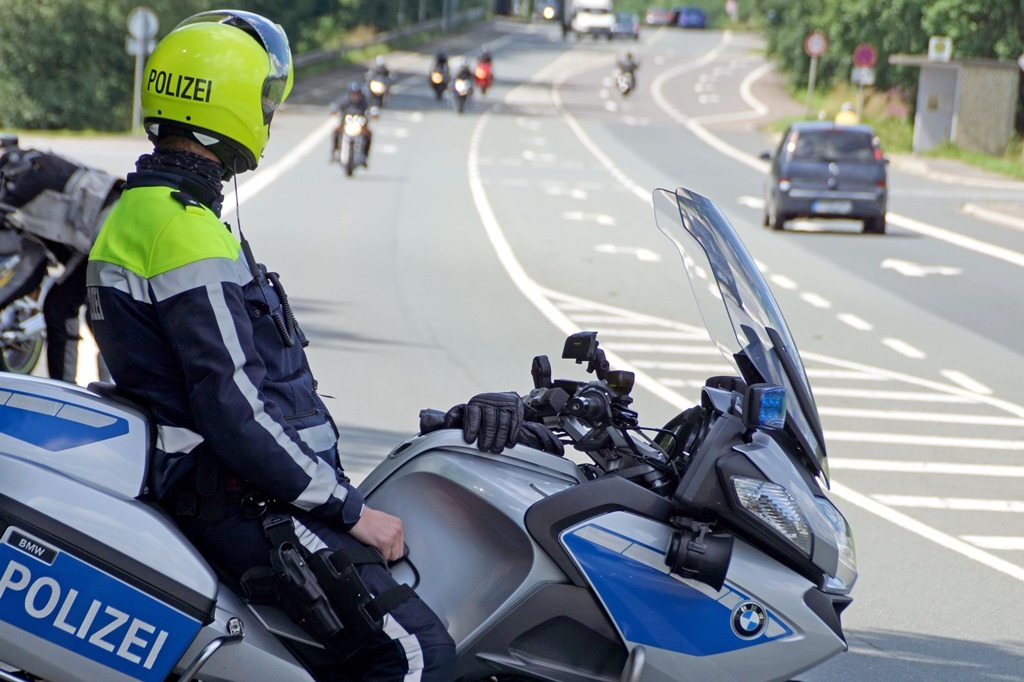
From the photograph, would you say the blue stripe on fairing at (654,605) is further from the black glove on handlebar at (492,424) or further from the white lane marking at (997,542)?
the white lane marking at (997,542)

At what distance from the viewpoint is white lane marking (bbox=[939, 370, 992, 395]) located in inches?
427

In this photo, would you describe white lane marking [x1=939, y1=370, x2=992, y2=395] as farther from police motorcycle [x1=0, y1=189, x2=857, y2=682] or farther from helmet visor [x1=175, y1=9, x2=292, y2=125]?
helmet visor [x1=175, y1=9, x2=292, y2=125]

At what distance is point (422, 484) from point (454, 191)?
2248cm

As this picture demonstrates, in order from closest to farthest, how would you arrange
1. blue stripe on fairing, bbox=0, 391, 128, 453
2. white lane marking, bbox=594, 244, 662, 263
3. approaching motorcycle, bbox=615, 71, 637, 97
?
blue stripe on fairing, bbox=0, 391, 128, 453 → white lane marking, bbox=594, 244, 662, 263 → approaching motorcycle, bbox=615, 71, 637, 97

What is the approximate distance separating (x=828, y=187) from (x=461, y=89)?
27.7m

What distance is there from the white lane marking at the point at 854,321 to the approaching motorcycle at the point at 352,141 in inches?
567

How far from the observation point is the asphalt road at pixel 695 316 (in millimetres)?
6391

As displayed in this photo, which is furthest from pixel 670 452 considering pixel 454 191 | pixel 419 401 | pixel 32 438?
pixel 454 191

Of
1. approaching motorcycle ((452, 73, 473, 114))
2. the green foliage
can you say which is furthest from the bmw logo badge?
approaching motorcycle ((452, 73, 473, 114))

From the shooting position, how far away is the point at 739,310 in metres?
→ 3.71

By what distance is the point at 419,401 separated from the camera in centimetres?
916

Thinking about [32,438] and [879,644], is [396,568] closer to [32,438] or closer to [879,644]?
[32,438]

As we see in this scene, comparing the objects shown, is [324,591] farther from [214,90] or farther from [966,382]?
[966,382]

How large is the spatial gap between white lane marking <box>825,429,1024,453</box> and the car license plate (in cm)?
1387
